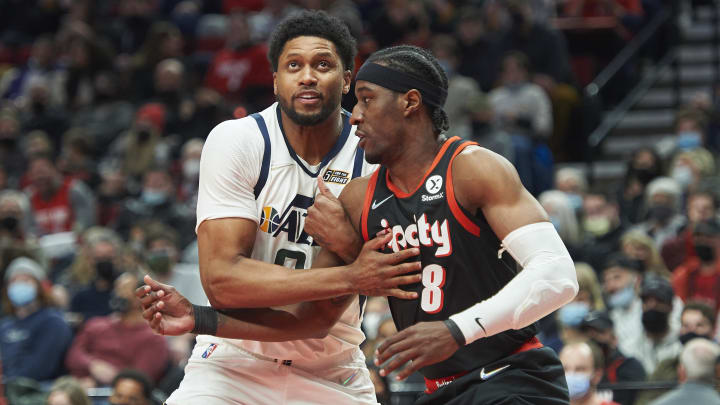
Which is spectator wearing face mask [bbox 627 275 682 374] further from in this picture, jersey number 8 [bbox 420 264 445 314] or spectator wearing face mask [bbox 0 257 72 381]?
spectator wearing face mask [bbox 0 257 72 381]

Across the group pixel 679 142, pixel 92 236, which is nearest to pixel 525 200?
pixel 92 236

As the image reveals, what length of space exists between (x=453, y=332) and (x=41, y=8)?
14683 millimetres

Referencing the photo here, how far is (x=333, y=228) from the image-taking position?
466 centimetres

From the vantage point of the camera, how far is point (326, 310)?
489cm

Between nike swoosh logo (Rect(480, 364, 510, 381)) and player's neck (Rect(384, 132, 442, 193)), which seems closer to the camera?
nike swoosh logo (Rect(480, 364, 510, 381))

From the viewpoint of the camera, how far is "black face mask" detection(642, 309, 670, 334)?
28.1ft

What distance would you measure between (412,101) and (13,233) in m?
8.23

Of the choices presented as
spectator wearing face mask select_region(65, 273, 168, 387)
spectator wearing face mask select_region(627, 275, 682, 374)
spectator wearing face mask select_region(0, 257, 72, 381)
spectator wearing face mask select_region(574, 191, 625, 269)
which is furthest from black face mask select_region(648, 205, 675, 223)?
spectator wearing face mask select_region(0, 257, 72, 381)

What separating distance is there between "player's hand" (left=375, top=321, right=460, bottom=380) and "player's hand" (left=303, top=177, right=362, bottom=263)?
2.25 ft

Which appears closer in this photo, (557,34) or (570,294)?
(570,294)

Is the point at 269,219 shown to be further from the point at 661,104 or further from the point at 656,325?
the point at 661,104

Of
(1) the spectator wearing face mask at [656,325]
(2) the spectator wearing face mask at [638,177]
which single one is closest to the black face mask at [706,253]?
(1) the spectator wearing face mask at [656,325]

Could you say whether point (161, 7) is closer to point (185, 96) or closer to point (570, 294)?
point (185, 96)

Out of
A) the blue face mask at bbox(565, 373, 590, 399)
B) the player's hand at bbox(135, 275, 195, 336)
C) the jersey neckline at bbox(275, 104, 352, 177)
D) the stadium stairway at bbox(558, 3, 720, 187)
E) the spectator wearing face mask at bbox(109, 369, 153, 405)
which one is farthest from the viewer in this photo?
the stadium stairway at bbox(558, 3, 720, 187)
